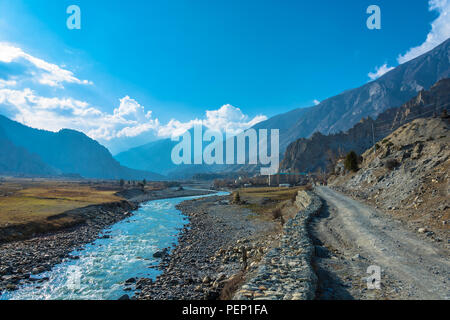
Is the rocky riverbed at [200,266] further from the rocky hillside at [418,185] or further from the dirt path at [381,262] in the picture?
the rocky hillside at [418,185]

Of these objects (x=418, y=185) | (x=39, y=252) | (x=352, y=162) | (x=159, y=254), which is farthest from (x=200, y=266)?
(x=352, y=162)

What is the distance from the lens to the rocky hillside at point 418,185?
724 inches

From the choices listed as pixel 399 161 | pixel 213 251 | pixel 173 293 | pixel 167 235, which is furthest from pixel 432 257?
pixel 167 235

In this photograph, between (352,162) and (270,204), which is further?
(270,204)

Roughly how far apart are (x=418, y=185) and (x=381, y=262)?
17179 mm

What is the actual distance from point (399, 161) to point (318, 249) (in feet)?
93.5

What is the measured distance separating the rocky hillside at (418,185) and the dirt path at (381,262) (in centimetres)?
197

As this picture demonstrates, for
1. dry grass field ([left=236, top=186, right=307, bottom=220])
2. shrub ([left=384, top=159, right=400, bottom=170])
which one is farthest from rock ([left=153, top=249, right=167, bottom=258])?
shrub ([left=384, top=159, right=400, bottom=170])

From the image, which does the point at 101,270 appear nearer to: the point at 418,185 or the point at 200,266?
the point at 200,266

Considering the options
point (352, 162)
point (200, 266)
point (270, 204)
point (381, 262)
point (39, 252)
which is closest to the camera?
point (381, 262)

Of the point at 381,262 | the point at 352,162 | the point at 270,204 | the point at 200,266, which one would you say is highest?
the point at 352,162

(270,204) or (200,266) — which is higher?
(200,266)

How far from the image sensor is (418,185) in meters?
24.7
